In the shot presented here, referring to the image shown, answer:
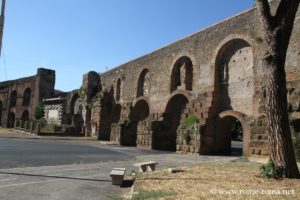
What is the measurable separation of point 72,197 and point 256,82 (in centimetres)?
1054

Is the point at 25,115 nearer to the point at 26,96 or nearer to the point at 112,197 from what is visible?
the point at 26,96

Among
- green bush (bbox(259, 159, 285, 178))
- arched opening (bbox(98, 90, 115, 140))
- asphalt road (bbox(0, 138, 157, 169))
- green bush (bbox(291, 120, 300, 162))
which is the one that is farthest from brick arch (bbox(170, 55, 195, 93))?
green bush (bbox(259, 159, 285, 178))

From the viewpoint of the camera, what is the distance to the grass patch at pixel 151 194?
5.59 metres

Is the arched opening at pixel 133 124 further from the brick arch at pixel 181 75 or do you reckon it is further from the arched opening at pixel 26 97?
the arched opening at pixel 26 97

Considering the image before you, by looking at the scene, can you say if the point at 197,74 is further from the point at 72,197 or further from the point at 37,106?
the point at 37,106

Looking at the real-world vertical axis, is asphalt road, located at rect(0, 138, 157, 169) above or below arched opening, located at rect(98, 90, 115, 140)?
below

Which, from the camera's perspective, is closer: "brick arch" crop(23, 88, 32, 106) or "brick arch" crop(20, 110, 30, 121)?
"brick arch" crop(20, 110, 30, 121)

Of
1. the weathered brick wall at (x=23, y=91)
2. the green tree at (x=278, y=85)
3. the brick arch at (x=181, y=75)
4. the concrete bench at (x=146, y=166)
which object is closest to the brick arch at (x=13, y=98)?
the weathered brick wall at (x=23, y=91)

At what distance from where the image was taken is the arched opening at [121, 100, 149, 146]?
23531mm

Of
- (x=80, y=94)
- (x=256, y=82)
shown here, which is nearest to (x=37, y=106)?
(x=80, y=94)

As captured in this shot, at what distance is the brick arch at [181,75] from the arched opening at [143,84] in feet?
10.7

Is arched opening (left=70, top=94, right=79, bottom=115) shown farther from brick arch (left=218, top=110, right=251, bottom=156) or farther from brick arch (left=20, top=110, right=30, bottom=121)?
brick arch (left=218, top=110, right=251, bottom=156)

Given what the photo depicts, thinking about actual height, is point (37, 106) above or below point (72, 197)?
above

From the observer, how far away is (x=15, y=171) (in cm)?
870
